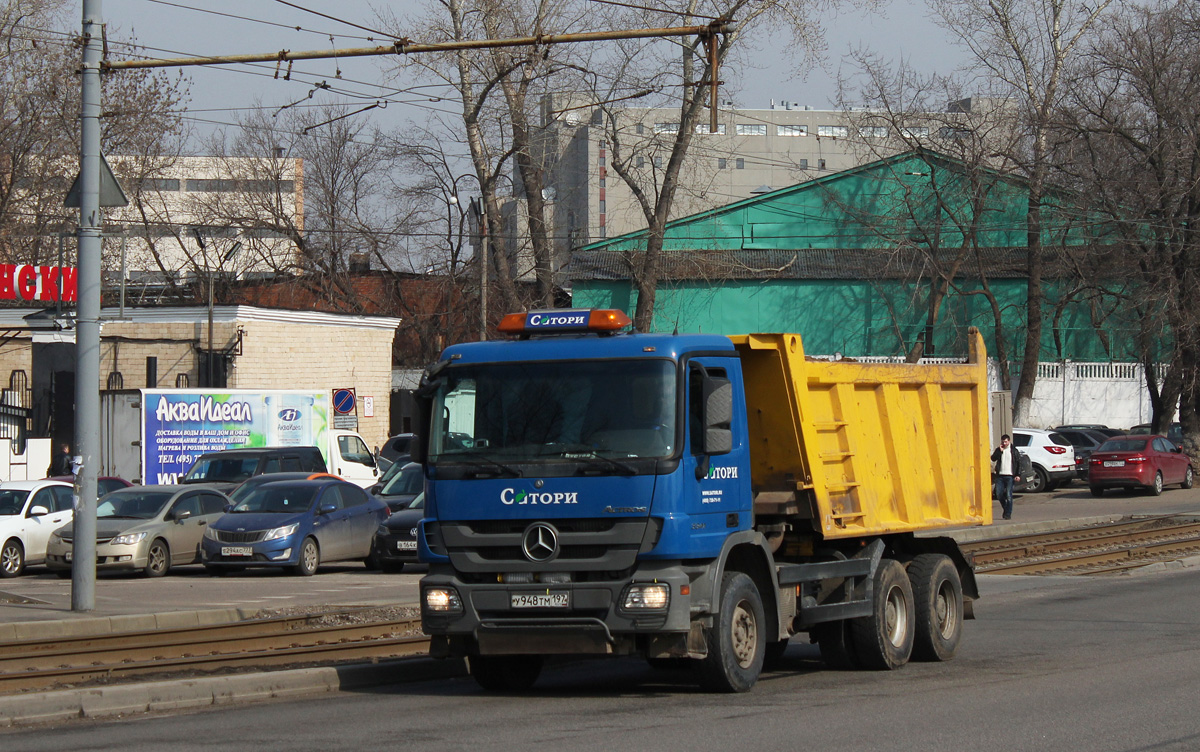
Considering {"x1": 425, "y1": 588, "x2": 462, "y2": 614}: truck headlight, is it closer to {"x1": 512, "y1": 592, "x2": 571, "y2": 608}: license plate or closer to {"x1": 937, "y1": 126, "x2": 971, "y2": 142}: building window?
{"x1": 512, "y1": 592, "x2": 571, "y2": 608}: license plate

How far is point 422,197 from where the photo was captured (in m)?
53.6

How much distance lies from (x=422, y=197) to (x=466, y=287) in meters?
7.62

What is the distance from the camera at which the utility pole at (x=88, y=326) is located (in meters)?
15.6

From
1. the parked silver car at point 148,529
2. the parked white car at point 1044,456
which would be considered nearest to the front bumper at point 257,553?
the parked silver car at point 148,529

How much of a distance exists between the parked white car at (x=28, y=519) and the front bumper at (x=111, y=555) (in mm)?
812

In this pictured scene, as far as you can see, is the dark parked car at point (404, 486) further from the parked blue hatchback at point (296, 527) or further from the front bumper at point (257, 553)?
the front bumper at point (257, 553)

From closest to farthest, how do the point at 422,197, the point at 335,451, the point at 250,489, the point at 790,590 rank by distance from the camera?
1. the point at 790,590
2. the point at 250,489
3. the point at 335,451
4. the point at 422,197

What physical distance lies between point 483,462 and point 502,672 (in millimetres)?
2021

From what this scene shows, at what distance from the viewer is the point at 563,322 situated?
1001 centimetres

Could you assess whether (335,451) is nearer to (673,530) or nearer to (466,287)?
(673,530)

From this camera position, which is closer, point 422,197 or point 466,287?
point 422,197

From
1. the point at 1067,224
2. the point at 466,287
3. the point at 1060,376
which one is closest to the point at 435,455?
the point at 1067,224

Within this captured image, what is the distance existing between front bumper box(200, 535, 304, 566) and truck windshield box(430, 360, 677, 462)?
12.0 meters

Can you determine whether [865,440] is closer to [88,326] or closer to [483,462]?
[483,462]
